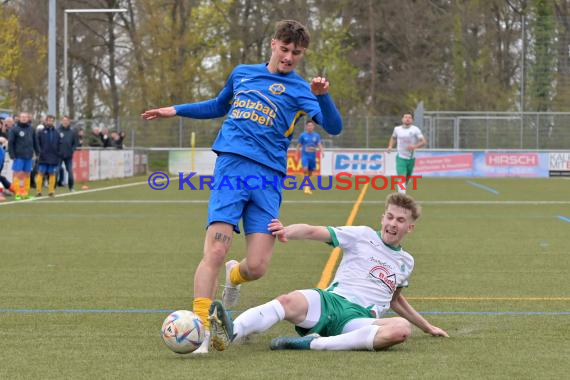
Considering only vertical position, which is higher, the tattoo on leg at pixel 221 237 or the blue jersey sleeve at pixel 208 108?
the blue jersey sleeve at pixel 208 108

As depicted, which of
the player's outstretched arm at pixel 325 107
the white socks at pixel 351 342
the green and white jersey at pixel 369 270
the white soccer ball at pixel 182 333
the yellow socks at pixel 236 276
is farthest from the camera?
the yellow socks at pixel 236 276

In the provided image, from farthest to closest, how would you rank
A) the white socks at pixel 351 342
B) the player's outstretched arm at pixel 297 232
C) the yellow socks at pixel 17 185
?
the yellow socks at pixel 17 185
the white socks at pixel 351 342
the player's outstretched arm at pixel 297 232

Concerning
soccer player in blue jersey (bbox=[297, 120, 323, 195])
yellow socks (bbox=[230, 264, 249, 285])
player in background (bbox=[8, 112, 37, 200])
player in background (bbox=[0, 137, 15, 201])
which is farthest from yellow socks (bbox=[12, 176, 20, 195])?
yellow socks (bbox=[230, 264, 249, 285])

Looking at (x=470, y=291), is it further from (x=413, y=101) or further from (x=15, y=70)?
(x=413, y=101)

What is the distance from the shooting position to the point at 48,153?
84.9 feet

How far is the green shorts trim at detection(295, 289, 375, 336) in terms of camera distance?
6.73 metres

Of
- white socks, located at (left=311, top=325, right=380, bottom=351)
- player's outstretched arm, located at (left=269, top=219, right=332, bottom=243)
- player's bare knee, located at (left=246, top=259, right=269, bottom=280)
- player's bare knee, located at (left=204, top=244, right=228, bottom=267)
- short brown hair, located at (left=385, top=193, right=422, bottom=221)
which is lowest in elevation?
white socks, located at (left=311, top=325, right=380, bottom=351)

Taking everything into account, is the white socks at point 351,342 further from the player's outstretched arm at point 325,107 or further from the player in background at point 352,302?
the player's outstretched arm at point 325,107

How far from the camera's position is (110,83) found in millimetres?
57969

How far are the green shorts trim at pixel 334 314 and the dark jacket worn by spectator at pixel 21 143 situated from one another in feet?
61.3

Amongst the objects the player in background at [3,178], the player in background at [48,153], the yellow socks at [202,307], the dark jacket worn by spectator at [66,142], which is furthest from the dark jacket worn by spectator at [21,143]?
the yellow socks at [202,307]

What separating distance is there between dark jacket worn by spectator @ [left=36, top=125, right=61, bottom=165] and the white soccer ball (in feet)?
66.0

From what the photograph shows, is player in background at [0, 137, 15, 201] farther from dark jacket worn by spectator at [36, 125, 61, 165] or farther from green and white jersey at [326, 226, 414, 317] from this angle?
green and white jersey at [326, 226, 414, 317]

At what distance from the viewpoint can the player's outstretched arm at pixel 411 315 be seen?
712cm
